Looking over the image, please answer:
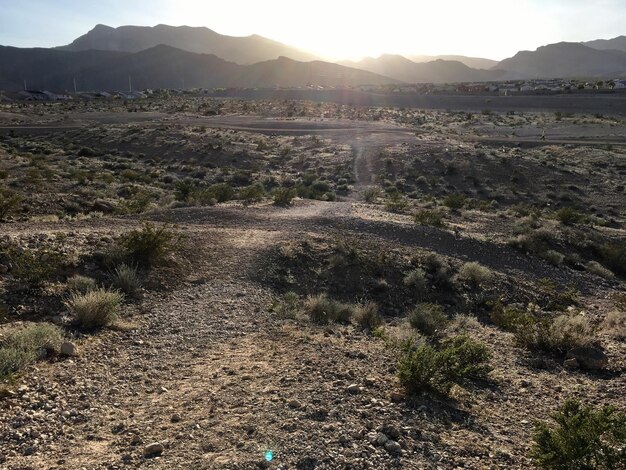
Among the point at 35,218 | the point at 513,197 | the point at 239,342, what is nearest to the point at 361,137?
the point at 513,197

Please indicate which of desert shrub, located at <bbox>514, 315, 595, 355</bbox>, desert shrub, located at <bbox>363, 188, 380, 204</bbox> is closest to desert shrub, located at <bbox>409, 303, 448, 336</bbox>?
desert shrub, located at <bbox>514, 315, 595, 355</bbox>

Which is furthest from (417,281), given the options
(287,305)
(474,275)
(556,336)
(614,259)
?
(614,259)

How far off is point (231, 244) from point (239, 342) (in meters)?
6.43

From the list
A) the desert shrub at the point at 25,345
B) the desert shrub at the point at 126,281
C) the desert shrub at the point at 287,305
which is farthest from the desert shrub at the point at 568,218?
the desert shrub at the point at 25,345

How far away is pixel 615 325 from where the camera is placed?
450 inches

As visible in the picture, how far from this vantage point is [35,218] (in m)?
18.2

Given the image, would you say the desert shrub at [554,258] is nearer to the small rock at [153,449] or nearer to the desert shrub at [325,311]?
the desert shrub at [325,311]

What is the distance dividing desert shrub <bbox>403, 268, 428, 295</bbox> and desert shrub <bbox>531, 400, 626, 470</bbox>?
8.32m

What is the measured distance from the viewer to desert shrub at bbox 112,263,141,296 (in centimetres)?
1075

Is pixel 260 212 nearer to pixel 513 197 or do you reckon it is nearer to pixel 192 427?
pixel 192 427

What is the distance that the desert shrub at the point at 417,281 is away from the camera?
13.9 m

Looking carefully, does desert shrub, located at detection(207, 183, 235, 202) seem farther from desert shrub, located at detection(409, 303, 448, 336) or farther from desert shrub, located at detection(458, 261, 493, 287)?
desert shrub, located at detection(409, 303, 448, 336)

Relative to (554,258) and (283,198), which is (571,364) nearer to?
(554,258)

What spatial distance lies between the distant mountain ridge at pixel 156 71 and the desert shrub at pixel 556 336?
→ 561 feet
